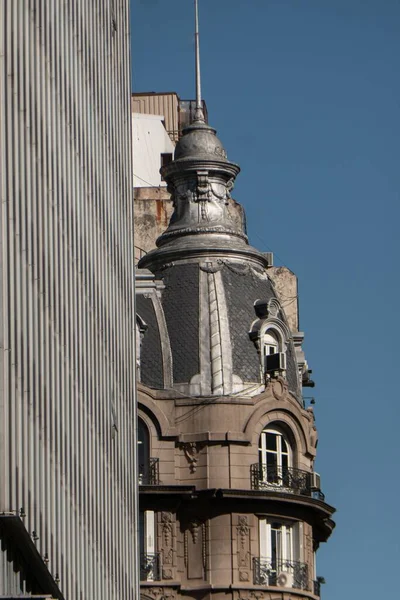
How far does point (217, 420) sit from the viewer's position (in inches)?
3575

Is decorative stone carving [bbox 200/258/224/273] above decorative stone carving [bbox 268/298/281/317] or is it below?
above

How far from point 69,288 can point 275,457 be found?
29550mm

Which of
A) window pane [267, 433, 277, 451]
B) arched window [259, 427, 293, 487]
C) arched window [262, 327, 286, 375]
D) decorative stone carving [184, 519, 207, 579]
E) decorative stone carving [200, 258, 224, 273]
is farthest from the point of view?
decorative stone carving [200, 258, 224, 273]

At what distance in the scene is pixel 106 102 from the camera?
7725 centimetres

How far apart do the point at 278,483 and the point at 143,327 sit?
25.0ft

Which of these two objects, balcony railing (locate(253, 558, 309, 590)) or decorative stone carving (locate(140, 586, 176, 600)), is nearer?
decorative stone carving (locate(140, 586, 176, 600))

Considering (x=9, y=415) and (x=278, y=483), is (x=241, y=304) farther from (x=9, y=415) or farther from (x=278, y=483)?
(x=9, y=415)

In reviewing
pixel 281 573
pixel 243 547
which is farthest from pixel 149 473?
pixel 281 573

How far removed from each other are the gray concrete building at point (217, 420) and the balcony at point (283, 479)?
0.17ft

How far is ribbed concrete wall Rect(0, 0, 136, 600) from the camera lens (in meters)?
54.6

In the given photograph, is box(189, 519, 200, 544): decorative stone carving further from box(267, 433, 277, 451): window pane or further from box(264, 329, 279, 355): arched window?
box(264, 329, 279, 355): arched window

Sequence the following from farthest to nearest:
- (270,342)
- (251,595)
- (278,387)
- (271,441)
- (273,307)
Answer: (273,307) → (270,342) → (271,441) → (278,387) → (251,595)

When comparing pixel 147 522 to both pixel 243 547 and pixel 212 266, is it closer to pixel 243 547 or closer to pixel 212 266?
pixel 243 547

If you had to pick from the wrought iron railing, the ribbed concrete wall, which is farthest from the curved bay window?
the ribbed concrete wall
